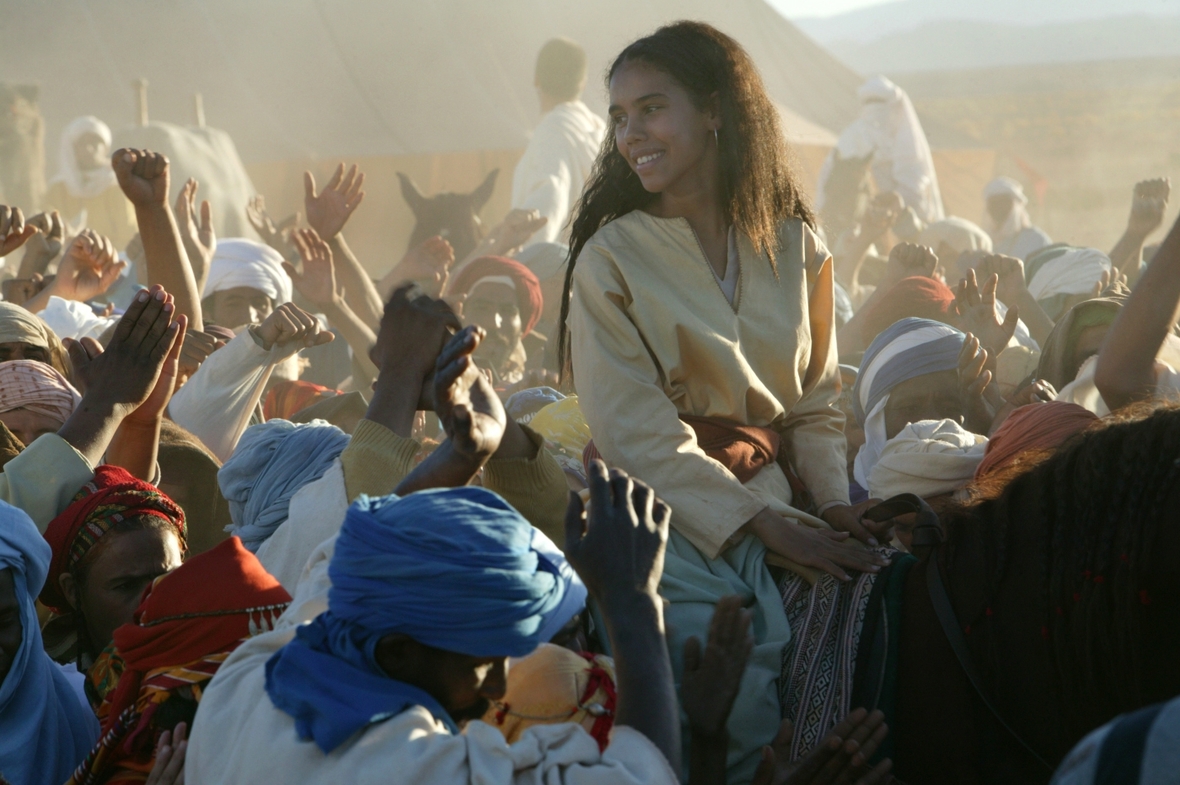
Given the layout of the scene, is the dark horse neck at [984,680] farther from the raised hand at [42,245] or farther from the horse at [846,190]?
the horse at [846,190]

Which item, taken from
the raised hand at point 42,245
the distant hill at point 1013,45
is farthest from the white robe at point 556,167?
the distant hill at point 1013,45

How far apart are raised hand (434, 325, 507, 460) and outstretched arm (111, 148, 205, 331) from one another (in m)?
2.88

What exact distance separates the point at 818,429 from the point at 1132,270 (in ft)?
20.8

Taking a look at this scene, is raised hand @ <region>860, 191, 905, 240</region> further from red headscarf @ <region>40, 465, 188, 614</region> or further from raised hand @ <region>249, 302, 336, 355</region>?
red headscarf @ <region>40, 465, 188, 614</region>

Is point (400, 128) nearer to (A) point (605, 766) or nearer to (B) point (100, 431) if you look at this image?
(B) point (100, 431)

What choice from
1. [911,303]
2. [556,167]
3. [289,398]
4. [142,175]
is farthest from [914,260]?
[556,167]

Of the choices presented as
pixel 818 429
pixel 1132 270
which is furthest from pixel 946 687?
pixel 1132 270

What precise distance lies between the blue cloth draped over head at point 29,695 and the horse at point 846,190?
10.1m

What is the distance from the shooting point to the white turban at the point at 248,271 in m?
7.09

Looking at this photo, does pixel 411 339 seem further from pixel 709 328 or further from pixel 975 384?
pixel 975 384

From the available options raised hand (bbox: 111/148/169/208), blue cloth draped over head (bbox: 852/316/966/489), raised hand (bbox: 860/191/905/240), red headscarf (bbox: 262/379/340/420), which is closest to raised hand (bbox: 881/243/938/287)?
raised hand (bbox: 860/191/905/240)

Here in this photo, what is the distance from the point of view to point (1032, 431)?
10.1 feet

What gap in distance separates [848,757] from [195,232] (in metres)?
5.16

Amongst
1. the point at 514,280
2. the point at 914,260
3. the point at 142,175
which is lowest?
the point at 514,280
